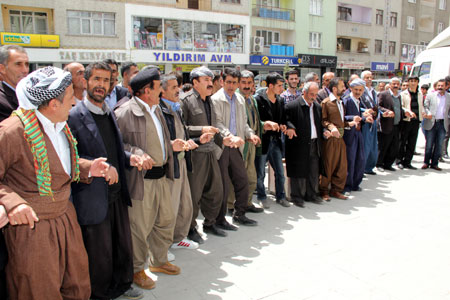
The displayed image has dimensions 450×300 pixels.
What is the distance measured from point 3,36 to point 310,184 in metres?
18.7

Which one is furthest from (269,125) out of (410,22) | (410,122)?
(410,22)

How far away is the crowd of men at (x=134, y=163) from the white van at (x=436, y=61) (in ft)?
31.6

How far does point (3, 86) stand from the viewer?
3.33 metres

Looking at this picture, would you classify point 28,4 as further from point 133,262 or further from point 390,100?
point 133,262

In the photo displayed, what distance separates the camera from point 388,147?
8.62 meters

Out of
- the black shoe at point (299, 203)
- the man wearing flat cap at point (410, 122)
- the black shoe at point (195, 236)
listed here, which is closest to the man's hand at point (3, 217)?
the black shoe at point (195, 236)

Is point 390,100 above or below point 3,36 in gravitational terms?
below

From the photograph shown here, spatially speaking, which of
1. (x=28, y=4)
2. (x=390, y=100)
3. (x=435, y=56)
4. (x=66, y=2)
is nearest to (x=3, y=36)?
(x=28, y=4)

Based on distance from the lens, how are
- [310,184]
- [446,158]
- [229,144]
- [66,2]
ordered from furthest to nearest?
[66,2] → [446,158] → [310,184] → [229,144]

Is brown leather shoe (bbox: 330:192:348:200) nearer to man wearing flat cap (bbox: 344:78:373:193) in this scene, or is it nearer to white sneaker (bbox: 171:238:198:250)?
man wearing flat cap (bbox: 344:78:373:193)

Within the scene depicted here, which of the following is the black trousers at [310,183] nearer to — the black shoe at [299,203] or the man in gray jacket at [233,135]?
the black shoe at [299,203]

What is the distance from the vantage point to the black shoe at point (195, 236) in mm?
4684

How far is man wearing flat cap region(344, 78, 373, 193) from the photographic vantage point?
22.1 feet

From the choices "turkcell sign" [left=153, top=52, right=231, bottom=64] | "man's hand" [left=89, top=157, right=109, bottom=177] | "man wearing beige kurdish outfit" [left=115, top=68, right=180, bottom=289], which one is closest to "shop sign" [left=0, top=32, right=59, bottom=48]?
"turkcell sign" [left=153, top=52, right=231, bottom=64]
